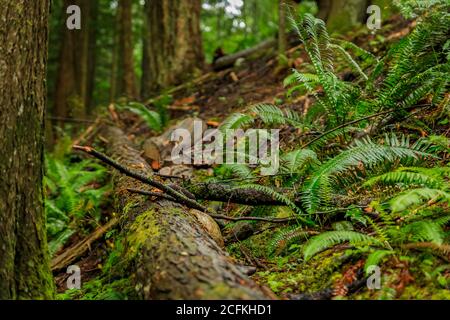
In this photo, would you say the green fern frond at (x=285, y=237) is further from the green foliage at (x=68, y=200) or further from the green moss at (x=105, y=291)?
the green foliage at (x=68, y=200)

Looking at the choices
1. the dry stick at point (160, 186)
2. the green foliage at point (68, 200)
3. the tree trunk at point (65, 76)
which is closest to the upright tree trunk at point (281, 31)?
the green foliage at point (68, 200)

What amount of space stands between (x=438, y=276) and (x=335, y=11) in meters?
7.14

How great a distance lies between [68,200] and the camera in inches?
239

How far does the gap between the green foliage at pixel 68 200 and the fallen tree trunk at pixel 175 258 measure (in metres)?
1.85

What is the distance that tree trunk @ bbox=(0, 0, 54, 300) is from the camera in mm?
2768

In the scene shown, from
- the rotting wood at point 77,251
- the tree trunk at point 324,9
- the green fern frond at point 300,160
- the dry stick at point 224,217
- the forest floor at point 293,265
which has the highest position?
the tree trunk at point 324,9

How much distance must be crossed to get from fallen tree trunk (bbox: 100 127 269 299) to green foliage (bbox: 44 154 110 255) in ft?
6.08

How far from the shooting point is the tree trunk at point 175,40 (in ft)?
33.7

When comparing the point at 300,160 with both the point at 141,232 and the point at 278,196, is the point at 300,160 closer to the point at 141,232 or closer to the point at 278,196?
the point at 278,196

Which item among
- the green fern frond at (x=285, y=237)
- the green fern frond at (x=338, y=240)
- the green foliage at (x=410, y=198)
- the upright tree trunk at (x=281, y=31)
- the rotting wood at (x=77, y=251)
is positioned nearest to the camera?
the green foliage at (x=410, y=198)

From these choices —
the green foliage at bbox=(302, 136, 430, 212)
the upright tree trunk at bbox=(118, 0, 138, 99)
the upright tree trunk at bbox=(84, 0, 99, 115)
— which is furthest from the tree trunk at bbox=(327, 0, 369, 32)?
the upright tree trunk at bbox=(84, 0, 99, 115)

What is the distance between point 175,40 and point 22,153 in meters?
7.84
